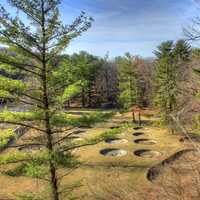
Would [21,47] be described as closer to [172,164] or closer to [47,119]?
[47,119]

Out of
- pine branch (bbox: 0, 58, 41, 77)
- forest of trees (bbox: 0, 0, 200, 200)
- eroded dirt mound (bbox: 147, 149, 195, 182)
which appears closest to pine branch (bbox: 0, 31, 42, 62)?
forest of trees (bbox: 0, 0, 200, 200)

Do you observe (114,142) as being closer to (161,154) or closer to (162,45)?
(161,154)

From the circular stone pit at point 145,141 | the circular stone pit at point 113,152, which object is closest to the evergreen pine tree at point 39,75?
the circular stone pit at point 113,152

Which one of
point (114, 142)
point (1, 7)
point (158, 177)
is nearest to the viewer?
point (1, 7)

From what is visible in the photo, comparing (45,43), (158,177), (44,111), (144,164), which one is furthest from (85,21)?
(144,164)

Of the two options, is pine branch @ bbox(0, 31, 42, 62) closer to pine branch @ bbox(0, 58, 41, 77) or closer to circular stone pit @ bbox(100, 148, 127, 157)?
pine branch @ bbox(0, 58, 41, 77)

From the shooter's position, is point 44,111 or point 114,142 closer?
point 44,111

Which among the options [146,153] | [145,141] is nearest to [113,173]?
[146,153]

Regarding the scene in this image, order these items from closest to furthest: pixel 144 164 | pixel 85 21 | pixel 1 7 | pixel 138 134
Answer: pixel 1 7, pixel 85 21, pixel 144 164, pixel 138 134
